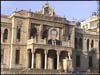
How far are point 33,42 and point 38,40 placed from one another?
113cm

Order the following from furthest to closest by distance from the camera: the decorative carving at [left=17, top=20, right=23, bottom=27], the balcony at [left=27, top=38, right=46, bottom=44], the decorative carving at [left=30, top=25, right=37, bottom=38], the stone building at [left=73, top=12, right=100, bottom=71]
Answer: the stone building at [left=73, top=12, right=100, bottom=71] → the decorative carving at [left=30, top=25, right=37, bottom=38] → the decorative carving at [left=17, top=20, right=23, bottom=27] → the balcony at [left=27, top=38, right=46, bottom=44]

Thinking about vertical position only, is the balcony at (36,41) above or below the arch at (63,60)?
above

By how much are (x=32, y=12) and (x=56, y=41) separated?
6442 millimetres

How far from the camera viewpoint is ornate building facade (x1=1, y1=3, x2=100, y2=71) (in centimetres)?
4897

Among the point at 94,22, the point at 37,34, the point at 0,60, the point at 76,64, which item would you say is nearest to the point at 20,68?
the point at 0,60

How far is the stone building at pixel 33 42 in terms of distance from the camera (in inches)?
1924

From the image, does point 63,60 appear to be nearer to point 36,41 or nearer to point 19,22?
point 36,41

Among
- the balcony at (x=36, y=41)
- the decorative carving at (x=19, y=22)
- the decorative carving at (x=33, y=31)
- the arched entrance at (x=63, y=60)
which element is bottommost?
the arched entrance at (x=63, y=60)

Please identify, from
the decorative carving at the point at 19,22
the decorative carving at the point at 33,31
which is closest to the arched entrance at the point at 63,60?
the decorative carving at the point at 33,31

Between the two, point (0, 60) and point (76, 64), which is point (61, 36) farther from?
point (0, 60)

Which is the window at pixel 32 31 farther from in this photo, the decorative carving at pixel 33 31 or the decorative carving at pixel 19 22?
the decorative carving at pixel 19 22

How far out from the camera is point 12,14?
164 ft

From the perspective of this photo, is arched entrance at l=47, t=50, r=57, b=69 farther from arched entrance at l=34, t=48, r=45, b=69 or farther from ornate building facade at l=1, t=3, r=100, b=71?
arched entrance at l=34, t=48, r=45, b=69

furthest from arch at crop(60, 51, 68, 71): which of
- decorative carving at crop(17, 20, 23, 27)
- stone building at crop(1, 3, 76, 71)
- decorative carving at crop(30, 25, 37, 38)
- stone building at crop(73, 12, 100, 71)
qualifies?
decorative carving at crop(17, 20, 23, 27)
